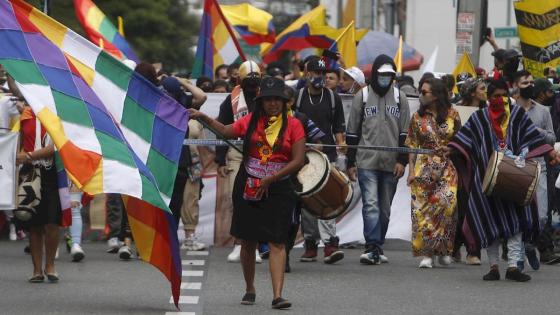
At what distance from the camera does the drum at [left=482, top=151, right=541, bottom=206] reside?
12.7 meters

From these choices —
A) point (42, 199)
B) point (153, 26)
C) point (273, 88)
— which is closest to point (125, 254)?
point (42, 199)

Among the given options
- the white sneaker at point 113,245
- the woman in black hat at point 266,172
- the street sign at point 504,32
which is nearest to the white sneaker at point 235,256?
the white sneaker at point 113,245

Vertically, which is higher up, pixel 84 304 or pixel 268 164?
pixel 268 164

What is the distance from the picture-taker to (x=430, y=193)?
14.0 meters

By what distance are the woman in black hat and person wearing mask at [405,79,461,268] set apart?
109 inches

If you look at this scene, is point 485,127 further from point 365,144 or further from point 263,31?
point 263,31

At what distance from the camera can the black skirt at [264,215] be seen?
37.0ft

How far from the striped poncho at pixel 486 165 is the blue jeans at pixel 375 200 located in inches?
55.0

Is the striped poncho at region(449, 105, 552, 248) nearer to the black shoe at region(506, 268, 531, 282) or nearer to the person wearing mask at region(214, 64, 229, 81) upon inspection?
the black shoe at region(506, 268, 531, 282)

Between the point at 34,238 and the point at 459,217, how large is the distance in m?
3.83

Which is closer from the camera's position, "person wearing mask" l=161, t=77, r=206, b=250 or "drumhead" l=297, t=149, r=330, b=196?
"drumhead" l=297, t=149, r=330, b=196

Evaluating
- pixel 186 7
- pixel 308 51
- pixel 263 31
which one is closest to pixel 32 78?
pixel 263 31

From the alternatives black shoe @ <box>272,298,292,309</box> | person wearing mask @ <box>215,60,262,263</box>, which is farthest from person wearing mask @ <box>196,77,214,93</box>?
black shoe @ <box>272,298,292,309</box>

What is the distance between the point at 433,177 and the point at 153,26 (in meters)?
41.6
